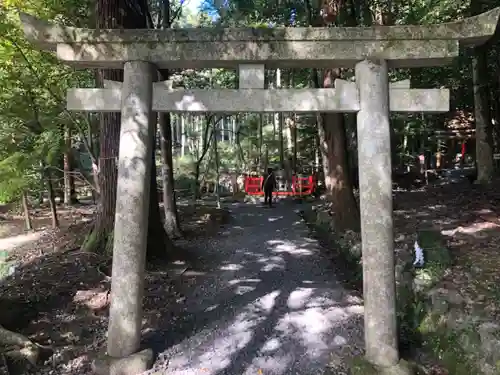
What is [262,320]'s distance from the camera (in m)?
5.55

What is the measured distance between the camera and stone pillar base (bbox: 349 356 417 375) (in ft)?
13.4

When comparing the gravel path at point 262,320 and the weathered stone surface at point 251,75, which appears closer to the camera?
the weathered stone surface at point 251,75

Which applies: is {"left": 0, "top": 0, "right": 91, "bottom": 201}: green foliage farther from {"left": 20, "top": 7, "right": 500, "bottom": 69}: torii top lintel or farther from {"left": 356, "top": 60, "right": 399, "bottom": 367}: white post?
{"left": 356, "top": 60, "right": 399, "bottom": 367}: white post

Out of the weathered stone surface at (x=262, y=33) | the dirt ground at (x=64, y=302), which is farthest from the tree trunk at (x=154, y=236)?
the weathered stone surface at (x=262, y=33)

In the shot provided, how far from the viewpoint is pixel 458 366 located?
4254 mm

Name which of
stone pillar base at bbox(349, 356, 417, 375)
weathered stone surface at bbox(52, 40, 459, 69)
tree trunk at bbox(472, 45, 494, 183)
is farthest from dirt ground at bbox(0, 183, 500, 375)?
weathered stone surface at bbox(52, 40, 459, 69)

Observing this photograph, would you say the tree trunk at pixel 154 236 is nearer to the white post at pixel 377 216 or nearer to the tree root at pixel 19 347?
the tree root at pixel 19 347

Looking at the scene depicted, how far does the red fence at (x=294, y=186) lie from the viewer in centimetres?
1955

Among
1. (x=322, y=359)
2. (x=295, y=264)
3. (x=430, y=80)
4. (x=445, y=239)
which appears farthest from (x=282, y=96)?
(x=430, y=80)

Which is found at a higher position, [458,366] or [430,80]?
[430,80]

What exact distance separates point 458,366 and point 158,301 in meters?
4.19

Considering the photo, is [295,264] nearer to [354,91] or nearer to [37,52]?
[354,91]

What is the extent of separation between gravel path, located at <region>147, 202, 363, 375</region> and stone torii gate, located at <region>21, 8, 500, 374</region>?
26.0 inches

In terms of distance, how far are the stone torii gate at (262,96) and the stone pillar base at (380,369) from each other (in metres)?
0.06
